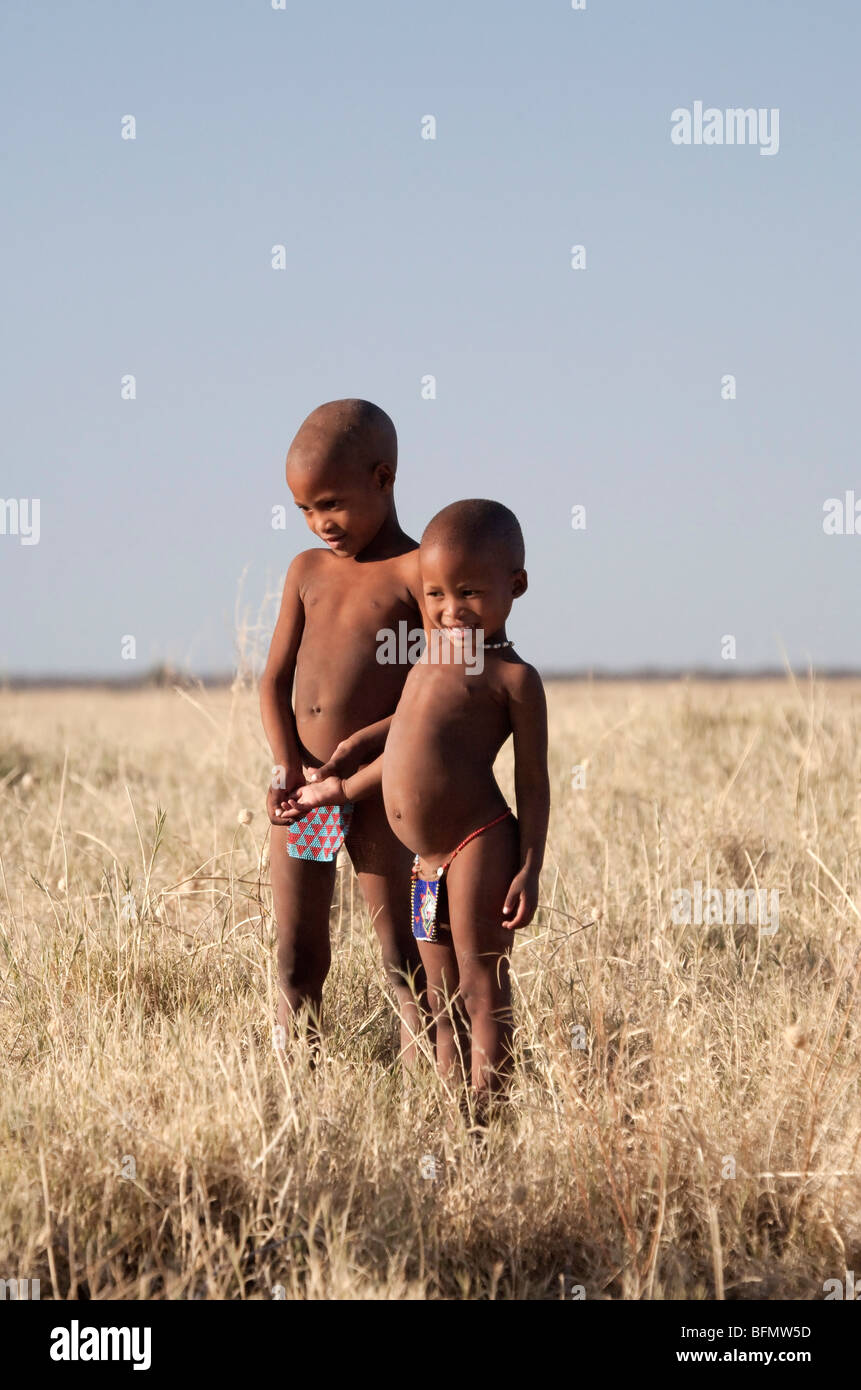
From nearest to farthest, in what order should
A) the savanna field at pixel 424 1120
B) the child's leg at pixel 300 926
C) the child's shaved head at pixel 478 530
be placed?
1. the savanna field at pixel 424 1120
2. the child's shaved head at pixel 478 530
3. the child's leg at pixel 300 926

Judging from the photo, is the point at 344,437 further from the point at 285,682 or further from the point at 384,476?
Answer: the point at 285,682

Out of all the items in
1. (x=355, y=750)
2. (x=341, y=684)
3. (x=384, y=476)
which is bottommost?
(x=355, y=750)

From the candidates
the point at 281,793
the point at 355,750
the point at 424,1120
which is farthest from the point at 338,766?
the point at 424,1120

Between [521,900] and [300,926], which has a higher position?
[521,900]

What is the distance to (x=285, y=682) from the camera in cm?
332

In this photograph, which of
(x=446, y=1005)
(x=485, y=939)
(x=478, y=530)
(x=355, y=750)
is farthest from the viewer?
(x=355, y=750)

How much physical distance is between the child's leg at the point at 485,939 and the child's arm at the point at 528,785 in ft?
0.11

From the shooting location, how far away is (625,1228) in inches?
99.1

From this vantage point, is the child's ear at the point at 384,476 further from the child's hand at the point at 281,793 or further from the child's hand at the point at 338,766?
the child's hand at the point at 281,793

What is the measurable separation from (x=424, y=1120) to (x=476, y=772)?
0.81 metres

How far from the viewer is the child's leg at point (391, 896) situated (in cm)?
322

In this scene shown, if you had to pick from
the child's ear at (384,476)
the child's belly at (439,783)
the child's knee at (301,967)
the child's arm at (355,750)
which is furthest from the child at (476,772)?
the child's knee at (301,967)

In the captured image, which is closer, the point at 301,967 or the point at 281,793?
the point at 281,793

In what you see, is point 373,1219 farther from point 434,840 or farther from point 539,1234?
point 434,840
